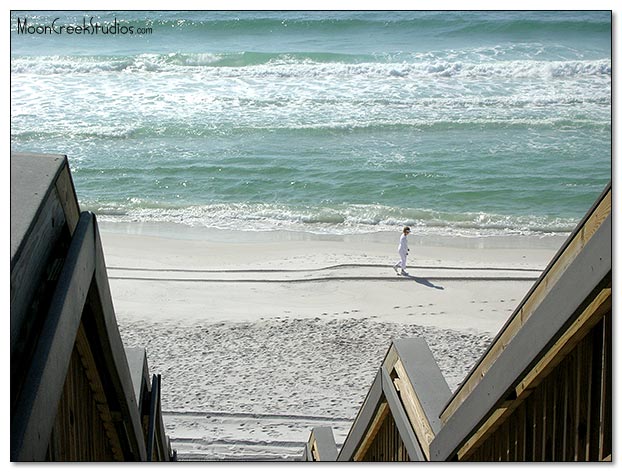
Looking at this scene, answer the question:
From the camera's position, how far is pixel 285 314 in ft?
21.9

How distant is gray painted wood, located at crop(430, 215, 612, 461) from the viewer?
1.10m

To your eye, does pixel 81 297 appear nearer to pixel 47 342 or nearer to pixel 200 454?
pixel 47 342

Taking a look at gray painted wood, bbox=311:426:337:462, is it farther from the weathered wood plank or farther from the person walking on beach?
the person walking on beach

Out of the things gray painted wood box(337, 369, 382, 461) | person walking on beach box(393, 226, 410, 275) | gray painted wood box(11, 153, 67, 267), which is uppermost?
gray painted wood box(11, 153, 67, 267)

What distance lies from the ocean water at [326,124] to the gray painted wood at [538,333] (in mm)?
6508

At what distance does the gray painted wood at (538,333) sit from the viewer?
110cm

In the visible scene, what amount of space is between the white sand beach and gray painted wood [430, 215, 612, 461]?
2.73 metres

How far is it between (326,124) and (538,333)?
30.9 feet

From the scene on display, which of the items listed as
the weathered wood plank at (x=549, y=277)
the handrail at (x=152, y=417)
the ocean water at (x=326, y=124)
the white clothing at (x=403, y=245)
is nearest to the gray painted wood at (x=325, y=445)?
the handrail at (x=152, y=417)

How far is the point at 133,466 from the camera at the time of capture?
177 cm

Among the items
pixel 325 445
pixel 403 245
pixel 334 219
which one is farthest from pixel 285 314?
pixel 325 445

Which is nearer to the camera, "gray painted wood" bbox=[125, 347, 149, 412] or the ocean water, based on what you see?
"gray painted wood" bbox=[125, 347, 149, 412]

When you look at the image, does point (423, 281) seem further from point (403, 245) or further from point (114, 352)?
point (114, 352)

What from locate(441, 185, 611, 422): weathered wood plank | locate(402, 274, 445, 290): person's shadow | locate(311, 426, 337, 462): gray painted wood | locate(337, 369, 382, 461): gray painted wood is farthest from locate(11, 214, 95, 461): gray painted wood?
locate(402, 274, 445, 290): person's shadow
